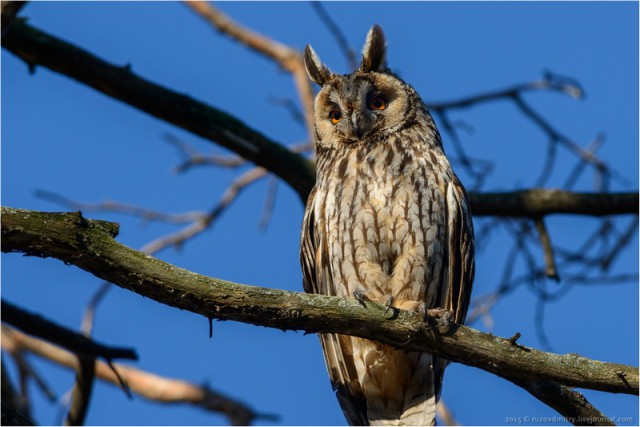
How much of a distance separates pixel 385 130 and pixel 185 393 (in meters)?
2.26

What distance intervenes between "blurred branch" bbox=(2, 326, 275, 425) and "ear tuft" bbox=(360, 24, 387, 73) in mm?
2171

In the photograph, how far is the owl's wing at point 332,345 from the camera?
4.30 m

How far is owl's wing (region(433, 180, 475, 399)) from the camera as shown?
4172 millimetres

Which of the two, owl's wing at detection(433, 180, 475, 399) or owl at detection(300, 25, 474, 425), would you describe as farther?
owl's wing at detection(433, 180, 475, 399)

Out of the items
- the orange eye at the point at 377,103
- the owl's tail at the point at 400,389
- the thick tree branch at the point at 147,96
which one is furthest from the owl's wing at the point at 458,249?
the thick tree branch at the point at 147,96

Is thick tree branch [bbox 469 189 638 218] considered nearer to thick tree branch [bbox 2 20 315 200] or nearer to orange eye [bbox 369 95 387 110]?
orange eye [bbox 369 95 387 110]

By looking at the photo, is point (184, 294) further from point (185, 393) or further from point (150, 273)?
point (185, 393)

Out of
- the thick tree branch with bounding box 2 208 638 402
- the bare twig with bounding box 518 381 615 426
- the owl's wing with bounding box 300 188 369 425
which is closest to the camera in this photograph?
the thick tree branch with bounding box 2 208 638 402

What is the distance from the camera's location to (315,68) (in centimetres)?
510

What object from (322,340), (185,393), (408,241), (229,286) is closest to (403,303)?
(408,241)

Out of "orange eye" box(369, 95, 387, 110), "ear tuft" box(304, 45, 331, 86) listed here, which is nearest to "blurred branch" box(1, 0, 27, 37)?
"ear tuft" box(304, 45, 331, 86)

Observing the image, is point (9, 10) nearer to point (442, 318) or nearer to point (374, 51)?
point (374, 51)

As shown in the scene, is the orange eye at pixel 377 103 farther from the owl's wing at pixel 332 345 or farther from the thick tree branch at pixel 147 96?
the owl's wing at pixel 332 345

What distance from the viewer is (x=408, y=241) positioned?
4.03 m
